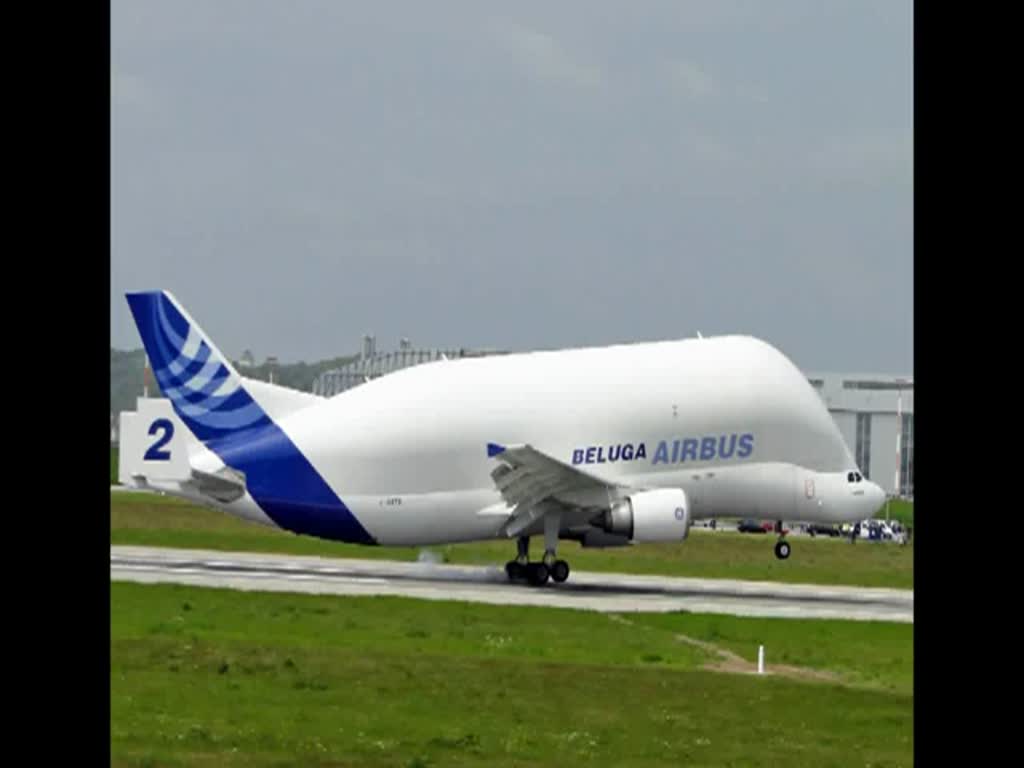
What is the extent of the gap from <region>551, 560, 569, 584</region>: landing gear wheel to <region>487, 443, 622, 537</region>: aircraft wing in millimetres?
1615

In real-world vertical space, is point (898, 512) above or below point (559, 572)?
below

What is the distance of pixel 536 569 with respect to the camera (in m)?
44.2

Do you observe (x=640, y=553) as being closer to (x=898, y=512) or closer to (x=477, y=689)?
(x=477, y=689)

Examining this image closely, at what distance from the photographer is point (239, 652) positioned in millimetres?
27609

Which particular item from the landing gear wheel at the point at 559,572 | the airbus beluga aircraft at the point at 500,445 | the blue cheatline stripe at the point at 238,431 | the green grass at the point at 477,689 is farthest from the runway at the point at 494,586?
the green grass at the point at 477,689

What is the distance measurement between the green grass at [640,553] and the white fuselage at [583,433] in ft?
19.3

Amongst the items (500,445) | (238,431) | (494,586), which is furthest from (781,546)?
(238,431)

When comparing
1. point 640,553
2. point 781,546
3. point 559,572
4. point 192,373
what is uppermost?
point 192,373

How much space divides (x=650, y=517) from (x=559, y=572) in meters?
3.51

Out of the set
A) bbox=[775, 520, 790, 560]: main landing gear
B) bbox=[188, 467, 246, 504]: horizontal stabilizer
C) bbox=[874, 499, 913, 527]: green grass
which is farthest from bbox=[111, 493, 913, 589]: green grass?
bbox=[874, 499, 913, 527]: green grass
